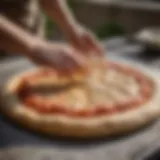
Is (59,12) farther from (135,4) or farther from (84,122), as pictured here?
(135,4)

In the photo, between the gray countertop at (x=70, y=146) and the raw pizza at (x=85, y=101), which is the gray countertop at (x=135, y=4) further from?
the gray countertop at (x=70, y=146)

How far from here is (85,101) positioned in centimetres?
87

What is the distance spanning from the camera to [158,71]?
3.58 ft

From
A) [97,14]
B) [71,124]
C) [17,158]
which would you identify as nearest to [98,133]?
[71,124]

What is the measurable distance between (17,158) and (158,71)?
1.77ft

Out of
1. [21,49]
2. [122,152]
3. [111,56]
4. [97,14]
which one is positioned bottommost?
[122,152]

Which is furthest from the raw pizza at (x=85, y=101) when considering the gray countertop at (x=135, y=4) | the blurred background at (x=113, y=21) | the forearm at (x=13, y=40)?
the gray countertop at (x=135, y=4)

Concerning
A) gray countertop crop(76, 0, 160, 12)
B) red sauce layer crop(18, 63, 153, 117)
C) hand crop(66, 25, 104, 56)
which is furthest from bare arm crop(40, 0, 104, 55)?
gray countertop crop(76, 0, 160, 12)

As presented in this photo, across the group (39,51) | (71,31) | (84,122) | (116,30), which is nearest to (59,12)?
(71,31)

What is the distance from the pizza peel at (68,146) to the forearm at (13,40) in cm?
16

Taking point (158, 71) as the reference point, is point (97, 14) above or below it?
above

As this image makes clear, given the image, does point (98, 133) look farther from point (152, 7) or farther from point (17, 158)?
point (152, 7)

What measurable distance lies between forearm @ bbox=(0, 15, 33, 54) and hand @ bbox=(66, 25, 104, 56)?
0.22m

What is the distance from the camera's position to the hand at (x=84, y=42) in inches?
40.7
